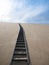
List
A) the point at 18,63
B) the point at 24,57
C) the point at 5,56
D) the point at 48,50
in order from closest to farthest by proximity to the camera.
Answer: the point at 18,63 → the point at 24,57 → the point at 5,56 → the point at 48,50

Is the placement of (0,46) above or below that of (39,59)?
above

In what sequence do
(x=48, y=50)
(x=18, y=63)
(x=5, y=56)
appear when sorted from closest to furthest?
1. (x=18, y=63)
2. (x=5, y=56)
3. (x=48, y=50)

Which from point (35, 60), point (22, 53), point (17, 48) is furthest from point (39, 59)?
point (17, 48)

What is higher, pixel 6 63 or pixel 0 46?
pixel 0 46

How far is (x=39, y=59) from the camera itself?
6398 mm

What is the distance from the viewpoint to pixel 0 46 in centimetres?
803

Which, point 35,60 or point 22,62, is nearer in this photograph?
point 22,62

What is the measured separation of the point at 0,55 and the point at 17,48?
0.72 m

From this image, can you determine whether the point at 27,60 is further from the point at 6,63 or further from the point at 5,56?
the point at 5,56

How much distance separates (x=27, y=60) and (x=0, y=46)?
2.46 m

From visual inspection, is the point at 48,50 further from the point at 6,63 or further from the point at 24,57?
the point at 6,63

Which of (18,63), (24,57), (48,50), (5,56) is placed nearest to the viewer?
(18,63)

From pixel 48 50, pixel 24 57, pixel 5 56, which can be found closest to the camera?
pixel 24 57

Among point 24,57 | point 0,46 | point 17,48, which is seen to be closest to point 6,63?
point 24,57
